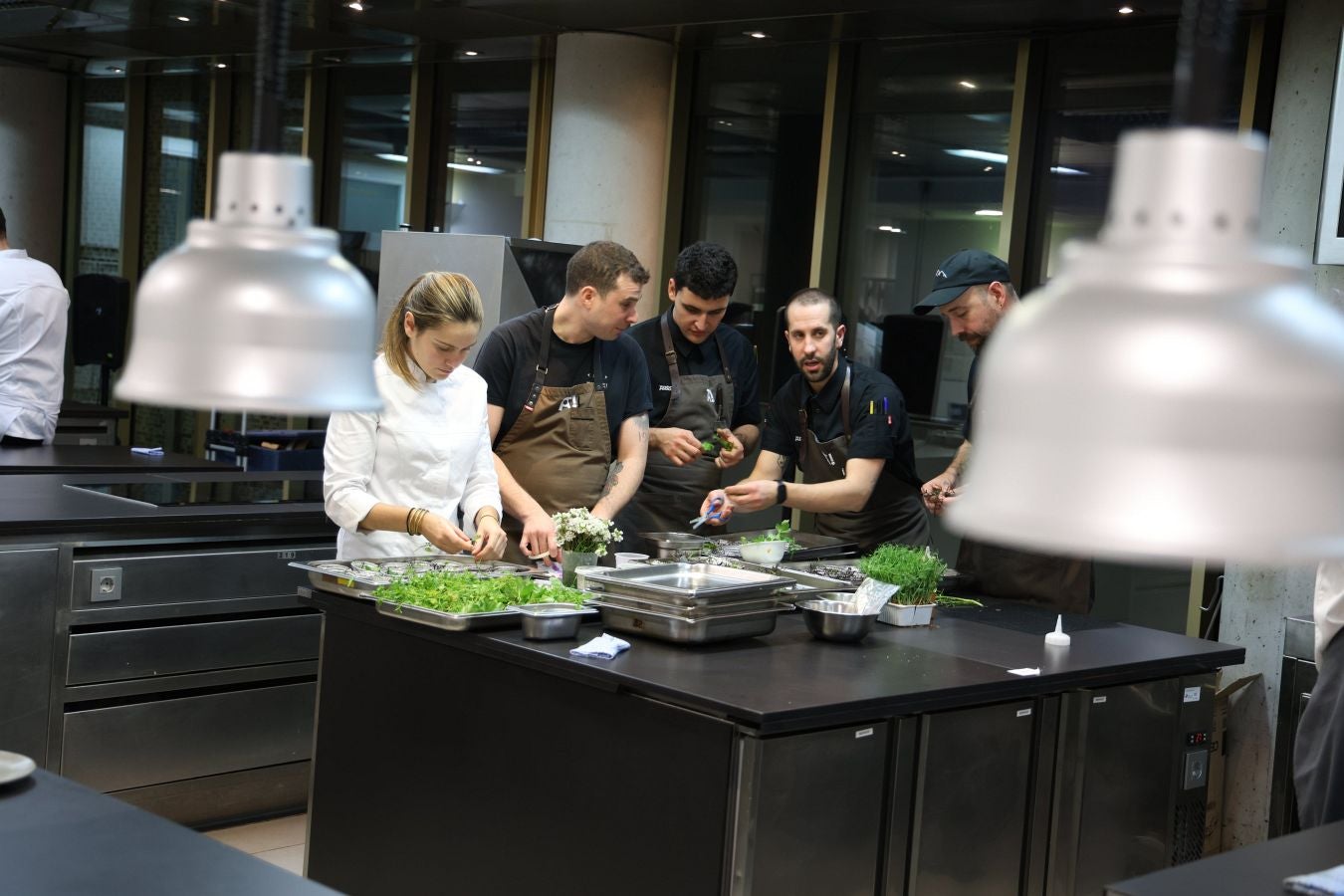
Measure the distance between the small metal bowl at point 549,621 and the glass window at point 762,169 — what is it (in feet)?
12.0

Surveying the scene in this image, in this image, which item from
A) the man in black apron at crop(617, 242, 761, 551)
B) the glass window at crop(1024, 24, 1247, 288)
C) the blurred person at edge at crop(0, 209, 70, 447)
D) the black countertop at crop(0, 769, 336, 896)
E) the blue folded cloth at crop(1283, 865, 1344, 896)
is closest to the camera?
the black countertop at crop(0, 769, 336, 896)

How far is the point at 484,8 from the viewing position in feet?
22.3

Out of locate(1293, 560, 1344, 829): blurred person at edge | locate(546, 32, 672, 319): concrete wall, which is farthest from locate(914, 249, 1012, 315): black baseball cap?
locate(546, 32, 672, 319): concrete wall

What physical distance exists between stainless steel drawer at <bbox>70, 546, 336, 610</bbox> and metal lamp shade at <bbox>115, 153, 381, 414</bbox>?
11.4 ft

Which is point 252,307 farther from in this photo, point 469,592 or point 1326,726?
point 1326,726

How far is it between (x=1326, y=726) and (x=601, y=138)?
494 cm

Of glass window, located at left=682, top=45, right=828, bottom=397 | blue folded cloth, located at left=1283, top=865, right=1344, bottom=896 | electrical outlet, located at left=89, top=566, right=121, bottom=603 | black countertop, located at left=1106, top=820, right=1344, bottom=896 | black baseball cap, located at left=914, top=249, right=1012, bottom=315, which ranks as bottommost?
electrical outlet, located at left=89, top=566, right=121, bottom=603

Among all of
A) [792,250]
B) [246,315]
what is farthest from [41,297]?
[246,315]

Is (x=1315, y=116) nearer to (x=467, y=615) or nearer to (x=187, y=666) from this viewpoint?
(x=467, y=615)

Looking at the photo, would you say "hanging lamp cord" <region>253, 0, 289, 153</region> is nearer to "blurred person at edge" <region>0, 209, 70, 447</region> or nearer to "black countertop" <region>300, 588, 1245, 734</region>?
"black countertop" <region>300, 588, 1245, 734</region>

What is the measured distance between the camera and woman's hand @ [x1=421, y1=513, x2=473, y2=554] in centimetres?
377

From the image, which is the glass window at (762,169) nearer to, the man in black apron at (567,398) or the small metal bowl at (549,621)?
the man in black apron at (567,398)

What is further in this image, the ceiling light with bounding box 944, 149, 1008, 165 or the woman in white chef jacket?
the ceiling light with bounding box 944, 149, 1008, 165

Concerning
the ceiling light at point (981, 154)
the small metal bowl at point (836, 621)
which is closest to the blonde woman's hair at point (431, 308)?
the small metal bowl at point (836, 621)
